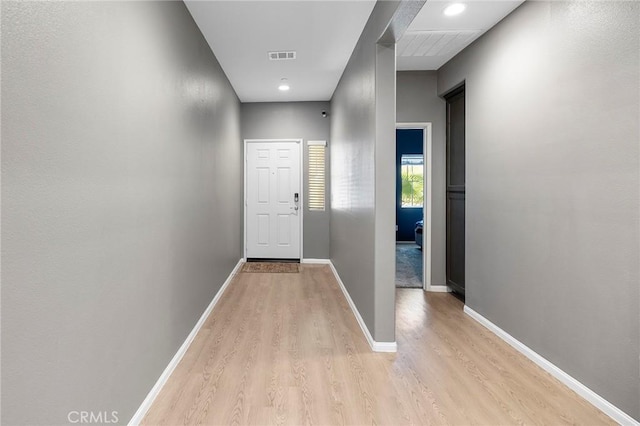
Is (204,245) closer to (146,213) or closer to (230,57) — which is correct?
(146,213)

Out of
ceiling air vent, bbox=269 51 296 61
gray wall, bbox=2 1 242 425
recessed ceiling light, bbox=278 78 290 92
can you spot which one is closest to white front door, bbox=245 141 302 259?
recessed ceiling light, bbox=278 78 290 92

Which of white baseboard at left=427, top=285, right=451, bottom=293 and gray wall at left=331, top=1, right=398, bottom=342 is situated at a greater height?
gray wall at left=331, top=1, right=398, bottom=342

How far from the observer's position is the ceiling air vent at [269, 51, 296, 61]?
11.1 ft

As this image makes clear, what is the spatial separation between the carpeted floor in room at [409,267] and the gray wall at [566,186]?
1.35 meters

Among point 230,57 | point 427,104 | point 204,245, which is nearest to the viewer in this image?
point 204,245

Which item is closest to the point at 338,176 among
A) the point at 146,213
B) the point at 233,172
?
the point at 233,172

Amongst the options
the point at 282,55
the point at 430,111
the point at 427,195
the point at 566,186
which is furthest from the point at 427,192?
the point at 282,55

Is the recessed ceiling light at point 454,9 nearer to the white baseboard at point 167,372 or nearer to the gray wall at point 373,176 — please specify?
the gray wall at point 373,176

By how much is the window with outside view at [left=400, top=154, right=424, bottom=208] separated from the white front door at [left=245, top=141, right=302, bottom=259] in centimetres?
389

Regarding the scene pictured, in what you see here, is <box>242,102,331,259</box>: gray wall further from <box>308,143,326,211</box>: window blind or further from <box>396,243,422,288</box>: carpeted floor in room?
<box>396,243,422,288</box>: carpeted floor in room

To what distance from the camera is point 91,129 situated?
1297 mm

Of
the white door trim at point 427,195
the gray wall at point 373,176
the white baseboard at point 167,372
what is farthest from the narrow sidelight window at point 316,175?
the white baseboard at point 167,372

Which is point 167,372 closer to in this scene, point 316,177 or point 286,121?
point 316,177

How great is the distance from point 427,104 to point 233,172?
282 cm
